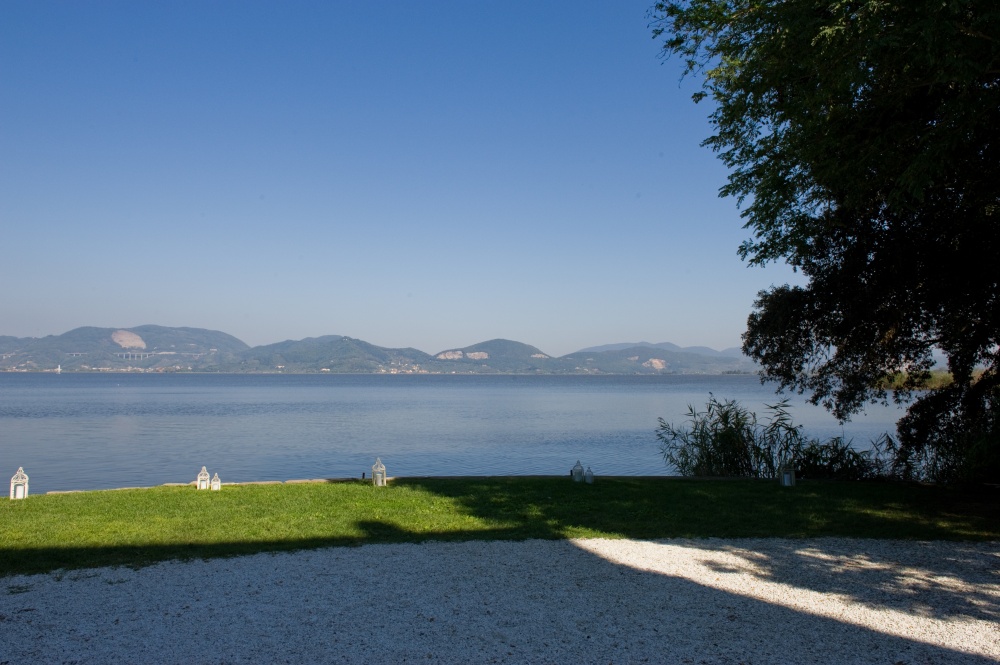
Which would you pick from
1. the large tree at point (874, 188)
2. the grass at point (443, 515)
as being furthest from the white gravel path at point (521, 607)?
the large tree at point (874, 188)

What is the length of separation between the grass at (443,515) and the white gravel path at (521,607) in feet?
2.15

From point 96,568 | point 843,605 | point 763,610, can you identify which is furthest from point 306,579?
point 843,605

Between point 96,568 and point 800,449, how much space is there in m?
11.7

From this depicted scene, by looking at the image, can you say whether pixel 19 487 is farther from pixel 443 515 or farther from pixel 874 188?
pixel 874 188

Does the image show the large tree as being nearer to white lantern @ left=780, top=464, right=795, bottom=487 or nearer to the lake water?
white lantern @ left=780, top=464, right=795, bottom=487

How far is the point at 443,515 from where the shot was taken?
29.0 ft

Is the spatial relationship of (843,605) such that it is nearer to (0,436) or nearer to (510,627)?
(510,627)

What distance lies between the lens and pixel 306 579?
601 cm

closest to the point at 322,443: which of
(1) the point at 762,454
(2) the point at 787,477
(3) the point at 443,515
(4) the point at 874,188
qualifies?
(1) the point at 762,454

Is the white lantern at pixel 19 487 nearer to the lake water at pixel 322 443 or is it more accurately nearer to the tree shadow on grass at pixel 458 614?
the tree shadow on grass at pixel 458 614

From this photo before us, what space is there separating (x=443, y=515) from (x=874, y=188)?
6727 millimetres

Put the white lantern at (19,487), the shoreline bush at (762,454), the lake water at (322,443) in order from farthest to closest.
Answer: the lake water at (322,443) → the shoreline bush at (762,454) → the white lantern at (19,487)

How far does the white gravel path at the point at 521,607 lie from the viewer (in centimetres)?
448

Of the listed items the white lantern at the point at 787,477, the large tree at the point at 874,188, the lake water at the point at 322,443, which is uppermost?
the large tree at the point at 874,188
